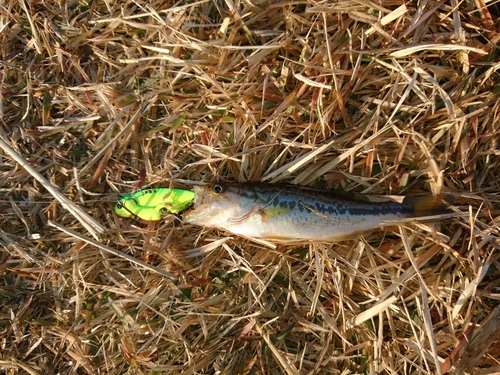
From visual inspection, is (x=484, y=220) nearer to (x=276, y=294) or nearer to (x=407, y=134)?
(x=407, y=134)

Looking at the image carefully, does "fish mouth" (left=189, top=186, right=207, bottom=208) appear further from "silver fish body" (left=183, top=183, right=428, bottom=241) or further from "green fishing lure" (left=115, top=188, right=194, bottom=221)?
"green fishing lure" (left=115, top=188, right=194, bottom=221)

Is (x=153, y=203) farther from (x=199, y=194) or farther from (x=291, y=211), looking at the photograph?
(x=291, y=211)

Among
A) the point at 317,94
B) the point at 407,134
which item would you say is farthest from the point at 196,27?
the point at 407,134

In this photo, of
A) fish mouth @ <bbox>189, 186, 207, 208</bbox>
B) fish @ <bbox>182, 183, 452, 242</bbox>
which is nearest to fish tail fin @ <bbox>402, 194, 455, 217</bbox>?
fish @ <bbox>182, 183, 452, 242</bbox>

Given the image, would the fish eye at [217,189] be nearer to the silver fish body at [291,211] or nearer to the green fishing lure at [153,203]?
the silver fish body at [291,211]

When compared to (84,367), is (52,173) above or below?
above

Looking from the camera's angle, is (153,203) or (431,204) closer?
(431,204)

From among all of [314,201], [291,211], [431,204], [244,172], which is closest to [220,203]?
[244,172]
